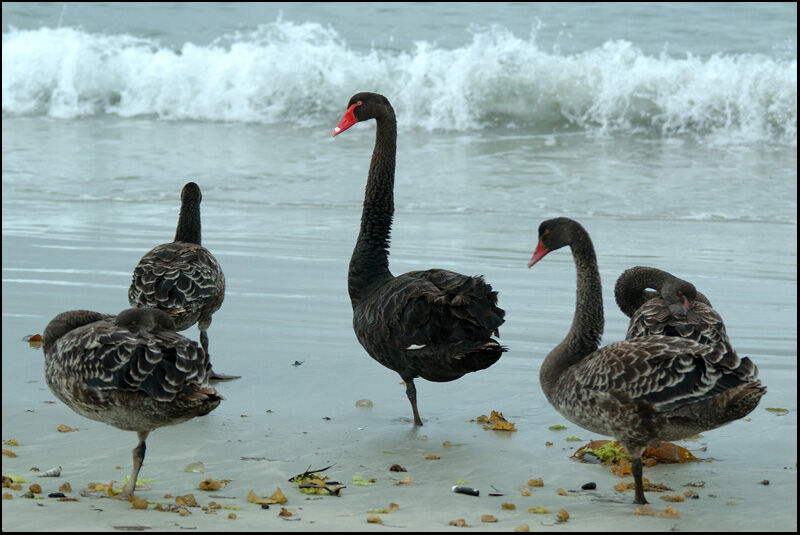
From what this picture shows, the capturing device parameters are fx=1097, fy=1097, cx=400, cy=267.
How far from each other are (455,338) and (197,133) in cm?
1364

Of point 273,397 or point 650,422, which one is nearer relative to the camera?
point 650,422

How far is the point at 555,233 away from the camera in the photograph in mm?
5164

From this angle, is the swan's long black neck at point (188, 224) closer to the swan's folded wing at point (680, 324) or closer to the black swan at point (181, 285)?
the black swan at point (181, 285)

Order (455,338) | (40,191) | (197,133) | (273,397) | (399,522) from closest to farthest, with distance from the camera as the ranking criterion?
(399,522), (455,338), (273,397), (40,191), (197,133)

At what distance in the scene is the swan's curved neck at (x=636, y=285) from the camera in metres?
6.30

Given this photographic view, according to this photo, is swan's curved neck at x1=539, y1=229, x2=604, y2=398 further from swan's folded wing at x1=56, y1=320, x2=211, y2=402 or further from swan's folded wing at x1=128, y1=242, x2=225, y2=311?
swan's folded wing at x1=128, y1=242, x2=225, y2=311

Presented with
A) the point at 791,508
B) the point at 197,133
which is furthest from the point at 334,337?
the point at 197,133

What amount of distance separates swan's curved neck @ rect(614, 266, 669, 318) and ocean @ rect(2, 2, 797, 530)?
0.71m

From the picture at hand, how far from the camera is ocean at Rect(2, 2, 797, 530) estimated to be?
625 cm

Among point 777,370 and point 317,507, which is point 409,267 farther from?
point 317,507

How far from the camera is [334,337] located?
24.6 ft

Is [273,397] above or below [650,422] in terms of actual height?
below

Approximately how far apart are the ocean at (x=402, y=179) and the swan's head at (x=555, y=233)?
40.7 inches

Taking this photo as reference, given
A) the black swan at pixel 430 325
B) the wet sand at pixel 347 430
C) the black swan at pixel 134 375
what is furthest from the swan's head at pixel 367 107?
the black swan at pixel 134 375
